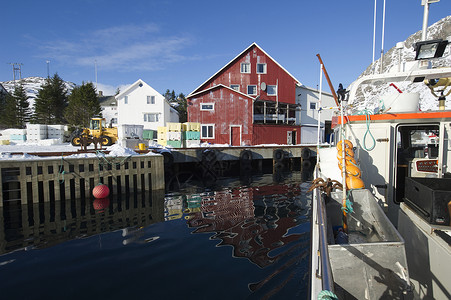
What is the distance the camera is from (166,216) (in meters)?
9.29

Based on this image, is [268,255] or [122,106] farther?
[122,106]

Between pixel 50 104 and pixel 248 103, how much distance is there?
146ft

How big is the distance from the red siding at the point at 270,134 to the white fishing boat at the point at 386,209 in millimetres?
20995

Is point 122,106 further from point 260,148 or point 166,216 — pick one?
point 166,216

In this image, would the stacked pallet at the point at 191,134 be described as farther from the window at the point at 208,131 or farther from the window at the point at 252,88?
the window at the point at 252,88

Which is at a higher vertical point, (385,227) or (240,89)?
(240,89)

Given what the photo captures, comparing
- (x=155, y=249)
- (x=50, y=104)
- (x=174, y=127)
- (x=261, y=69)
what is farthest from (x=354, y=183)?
(x=50, y=104)

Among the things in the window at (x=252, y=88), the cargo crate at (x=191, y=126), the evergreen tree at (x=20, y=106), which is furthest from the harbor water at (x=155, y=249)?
the evergreen tree at (x=20, y=106)

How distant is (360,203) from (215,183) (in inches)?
453

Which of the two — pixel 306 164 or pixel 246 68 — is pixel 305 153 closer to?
pixel 306 164

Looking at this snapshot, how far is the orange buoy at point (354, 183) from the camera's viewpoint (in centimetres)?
516

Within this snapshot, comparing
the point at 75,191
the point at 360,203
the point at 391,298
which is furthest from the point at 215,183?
the point at 391,298

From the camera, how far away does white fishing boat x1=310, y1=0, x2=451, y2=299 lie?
3.09 meters

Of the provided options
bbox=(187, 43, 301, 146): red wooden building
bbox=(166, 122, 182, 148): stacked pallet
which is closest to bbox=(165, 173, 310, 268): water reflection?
bbox=(166, 122, 182, 148): stacked pallet
